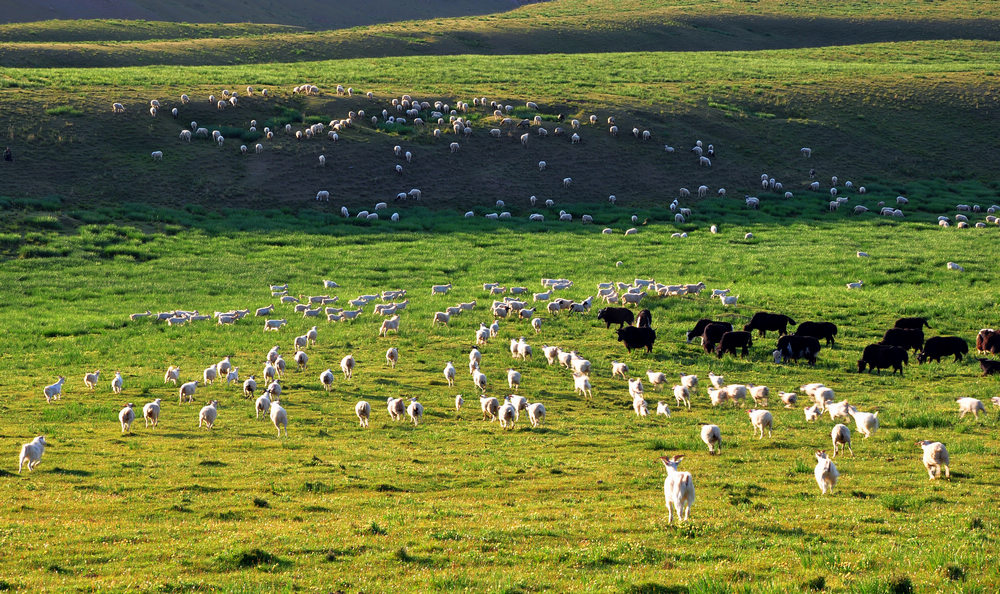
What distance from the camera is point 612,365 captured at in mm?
25297

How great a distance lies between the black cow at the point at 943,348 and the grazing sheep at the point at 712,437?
40.1ft

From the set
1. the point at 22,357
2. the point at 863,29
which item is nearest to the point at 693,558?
the point at 22,357

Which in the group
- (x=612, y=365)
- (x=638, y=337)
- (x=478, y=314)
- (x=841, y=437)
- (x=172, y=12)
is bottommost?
(x=478, y=314)

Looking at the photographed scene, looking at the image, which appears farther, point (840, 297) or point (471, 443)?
point (840, 297)

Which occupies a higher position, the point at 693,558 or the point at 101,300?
the point at 693,558

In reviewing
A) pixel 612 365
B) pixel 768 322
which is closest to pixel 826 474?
pixel 612 365

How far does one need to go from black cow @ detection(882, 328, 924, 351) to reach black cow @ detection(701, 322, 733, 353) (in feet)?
15.8

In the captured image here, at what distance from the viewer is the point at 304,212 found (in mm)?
53000

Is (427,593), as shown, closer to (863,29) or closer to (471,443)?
(471,443)

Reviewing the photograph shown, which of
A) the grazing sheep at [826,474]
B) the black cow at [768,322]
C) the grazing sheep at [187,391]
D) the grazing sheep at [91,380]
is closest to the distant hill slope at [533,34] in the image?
the grazing sheep at [91,380]

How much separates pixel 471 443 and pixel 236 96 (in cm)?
5631

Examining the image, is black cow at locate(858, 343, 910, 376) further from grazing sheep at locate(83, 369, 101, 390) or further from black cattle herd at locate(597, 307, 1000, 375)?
grazing sheep at locate(83, 369, 101, 390)

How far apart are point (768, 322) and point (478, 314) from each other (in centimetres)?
1039

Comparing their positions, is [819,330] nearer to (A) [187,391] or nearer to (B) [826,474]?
(B) [826,474]
